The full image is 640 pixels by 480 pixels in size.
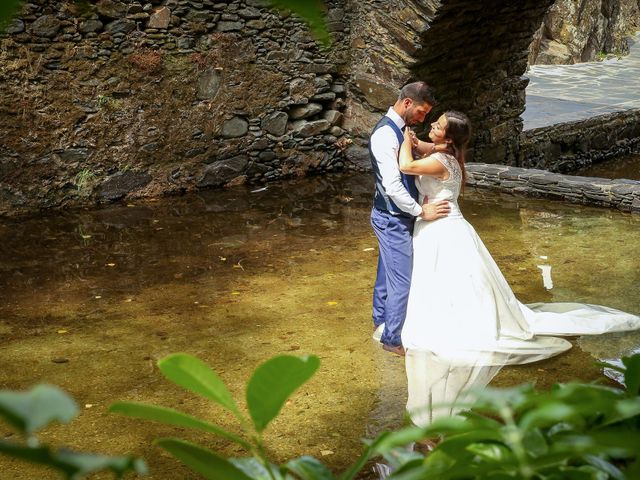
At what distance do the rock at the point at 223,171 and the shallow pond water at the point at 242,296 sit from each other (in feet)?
0.89

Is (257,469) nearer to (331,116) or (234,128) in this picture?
(234,128)

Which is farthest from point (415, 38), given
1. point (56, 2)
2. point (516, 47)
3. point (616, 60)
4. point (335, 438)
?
point (616, 60)

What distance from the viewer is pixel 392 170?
18.3 ft

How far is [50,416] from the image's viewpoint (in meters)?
0.55

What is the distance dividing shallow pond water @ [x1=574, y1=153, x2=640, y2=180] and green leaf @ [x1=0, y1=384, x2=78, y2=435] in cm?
1348

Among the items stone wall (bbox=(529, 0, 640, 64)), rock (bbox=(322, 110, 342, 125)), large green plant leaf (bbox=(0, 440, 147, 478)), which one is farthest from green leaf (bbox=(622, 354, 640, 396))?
stone wall (bbox=(529, 0, 640, 64))

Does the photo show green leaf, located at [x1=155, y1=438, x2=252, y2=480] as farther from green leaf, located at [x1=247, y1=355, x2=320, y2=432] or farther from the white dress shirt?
the white dress shirt

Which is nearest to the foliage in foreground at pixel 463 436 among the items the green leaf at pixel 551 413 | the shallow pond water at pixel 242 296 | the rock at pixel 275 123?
the green leaf at pixel 551 413

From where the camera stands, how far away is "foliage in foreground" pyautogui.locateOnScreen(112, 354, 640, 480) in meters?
0.75

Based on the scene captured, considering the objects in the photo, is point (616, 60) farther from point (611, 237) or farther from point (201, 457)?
point (201, 457)

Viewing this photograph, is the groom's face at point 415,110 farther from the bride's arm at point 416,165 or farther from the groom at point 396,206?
the bride's arm at point 416,165

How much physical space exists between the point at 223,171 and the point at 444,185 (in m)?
5.28

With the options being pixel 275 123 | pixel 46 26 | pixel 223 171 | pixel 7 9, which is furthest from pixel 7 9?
pixel 275 123

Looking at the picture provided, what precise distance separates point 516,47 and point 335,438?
8766 mm
